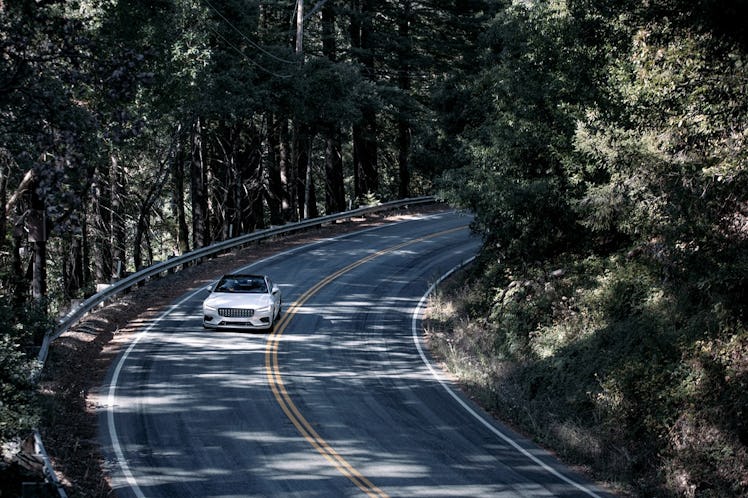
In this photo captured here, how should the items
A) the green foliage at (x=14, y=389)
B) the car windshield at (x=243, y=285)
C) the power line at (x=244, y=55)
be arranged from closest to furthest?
the green foliage at (x=14, y=389)
the car windshield at (x=243, y=285)
the power line at (x=244, y=55)

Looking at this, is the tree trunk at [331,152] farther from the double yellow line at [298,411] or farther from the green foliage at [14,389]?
the green foliage at [14,389]

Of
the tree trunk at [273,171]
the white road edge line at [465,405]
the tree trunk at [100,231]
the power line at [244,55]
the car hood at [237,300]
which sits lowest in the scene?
the white road edge line at [465,405]

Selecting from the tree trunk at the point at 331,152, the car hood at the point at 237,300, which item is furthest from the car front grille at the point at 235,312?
the tree trunk at the point at 331,152

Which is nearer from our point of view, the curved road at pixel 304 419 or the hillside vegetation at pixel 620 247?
the curved road at pixel 304 419

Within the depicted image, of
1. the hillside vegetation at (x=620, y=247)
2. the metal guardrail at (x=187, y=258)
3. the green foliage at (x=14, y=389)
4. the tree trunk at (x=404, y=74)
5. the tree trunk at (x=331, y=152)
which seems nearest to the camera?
the green foliage at (x=14, y=389)

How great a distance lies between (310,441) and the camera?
13.9 meters

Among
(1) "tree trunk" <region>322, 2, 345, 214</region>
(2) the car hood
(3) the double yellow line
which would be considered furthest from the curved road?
(1) "tree trunk" <region>322, 2, 345, 214</region>

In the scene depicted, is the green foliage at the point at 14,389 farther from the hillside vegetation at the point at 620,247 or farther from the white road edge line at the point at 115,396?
the hillside vegetation at the point at 620,247

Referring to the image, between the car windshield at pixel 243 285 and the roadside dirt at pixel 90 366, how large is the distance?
8.88 ft

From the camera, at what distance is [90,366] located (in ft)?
59.2

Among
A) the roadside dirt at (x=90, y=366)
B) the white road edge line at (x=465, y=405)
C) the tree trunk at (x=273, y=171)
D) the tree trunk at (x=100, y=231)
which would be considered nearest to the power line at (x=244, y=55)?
the tree trunk at (x=100, y=231)

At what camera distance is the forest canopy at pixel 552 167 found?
1179 cm

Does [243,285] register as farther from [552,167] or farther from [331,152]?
[331,152]

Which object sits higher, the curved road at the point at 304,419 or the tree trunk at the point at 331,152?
the tree trunk at the point at 331,152
